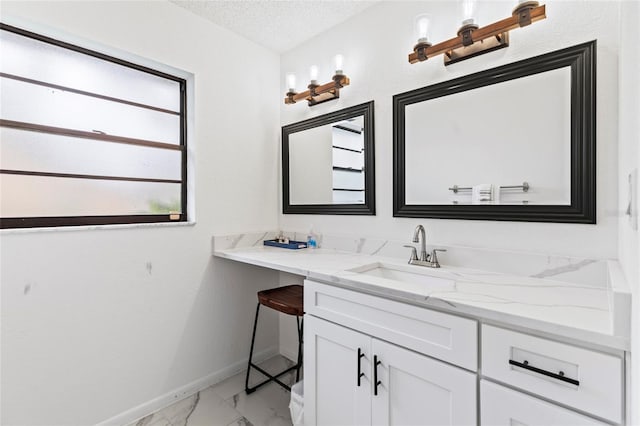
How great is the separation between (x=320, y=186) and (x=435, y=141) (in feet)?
2.84

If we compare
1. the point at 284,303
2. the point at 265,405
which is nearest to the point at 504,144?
the point at 284,303

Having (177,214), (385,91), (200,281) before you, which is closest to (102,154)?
(177,214)

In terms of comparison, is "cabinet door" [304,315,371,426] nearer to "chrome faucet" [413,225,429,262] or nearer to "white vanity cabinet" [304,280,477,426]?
"white vanity cabinet" [304,280,477,426]

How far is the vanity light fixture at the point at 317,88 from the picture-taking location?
2035 millimetres

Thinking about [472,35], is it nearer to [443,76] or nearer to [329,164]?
[443,76]

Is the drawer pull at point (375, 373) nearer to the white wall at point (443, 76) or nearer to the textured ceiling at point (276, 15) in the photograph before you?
the white wall at point (443, 76)

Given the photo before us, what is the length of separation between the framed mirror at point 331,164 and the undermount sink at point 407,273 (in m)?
0.40

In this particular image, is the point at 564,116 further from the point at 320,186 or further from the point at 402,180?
the point at 320,186

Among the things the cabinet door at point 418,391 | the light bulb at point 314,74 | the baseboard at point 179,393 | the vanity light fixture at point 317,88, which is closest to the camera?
the cabinet door at point 418,391

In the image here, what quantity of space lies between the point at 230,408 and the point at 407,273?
4.33ft

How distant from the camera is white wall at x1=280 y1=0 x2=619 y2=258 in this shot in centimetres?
123

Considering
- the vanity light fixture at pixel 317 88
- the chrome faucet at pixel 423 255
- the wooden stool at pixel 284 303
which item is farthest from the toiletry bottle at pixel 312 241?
the vanity light fixture at pixel 317 88

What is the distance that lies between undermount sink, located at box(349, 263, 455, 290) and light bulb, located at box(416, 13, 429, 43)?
3.82ft

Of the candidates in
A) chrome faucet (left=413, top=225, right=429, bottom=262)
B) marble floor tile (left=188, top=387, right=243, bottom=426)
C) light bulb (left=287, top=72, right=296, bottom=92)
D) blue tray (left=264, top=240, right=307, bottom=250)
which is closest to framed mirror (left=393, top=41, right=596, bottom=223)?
chrome faucet (left=413, top=225, right=429, bottom=262)
